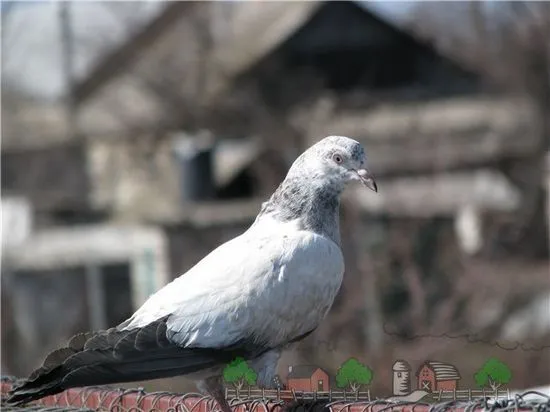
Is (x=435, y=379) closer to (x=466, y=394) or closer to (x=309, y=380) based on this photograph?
(x=466, y=394)

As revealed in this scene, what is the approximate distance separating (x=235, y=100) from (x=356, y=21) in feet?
6.39

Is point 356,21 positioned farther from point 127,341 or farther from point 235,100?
point 127,341

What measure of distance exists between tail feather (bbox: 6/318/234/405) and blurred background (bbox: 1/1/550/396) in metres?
4.25

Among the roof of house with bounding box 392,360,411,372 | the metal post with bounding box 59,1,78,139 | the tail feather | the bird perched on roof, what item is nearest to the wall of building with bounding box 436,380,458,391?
the roof of house with bounding box 392,360,411,372

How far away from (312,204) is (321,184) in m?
0.07

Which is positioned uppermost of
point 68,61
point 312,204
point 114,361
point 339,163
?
point 68,61

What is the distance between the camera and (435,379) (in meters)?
2.83

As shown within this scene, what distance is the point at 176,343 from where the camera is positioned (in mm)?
2877

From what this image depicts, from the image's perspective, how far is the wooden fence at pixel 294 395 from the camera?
2832 millimetres

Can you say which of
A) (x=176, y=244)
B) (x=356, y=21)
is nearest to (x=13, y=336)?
(x=176, y=244)

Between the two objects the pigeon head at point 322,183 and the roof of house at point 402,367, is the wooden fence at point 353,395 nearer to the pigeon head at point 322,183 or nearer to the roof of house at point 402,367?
the roof of house at point 402,367

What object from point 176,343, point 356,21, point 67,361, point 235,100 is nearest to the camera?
point 67,361

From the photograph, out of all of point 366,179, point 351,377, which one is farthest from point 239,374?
point 366,179

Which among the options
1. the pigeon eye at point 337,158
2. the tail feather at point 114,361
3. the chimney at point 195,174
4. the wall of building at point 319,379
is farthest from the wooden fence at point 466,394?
the chimney at point 195,174
